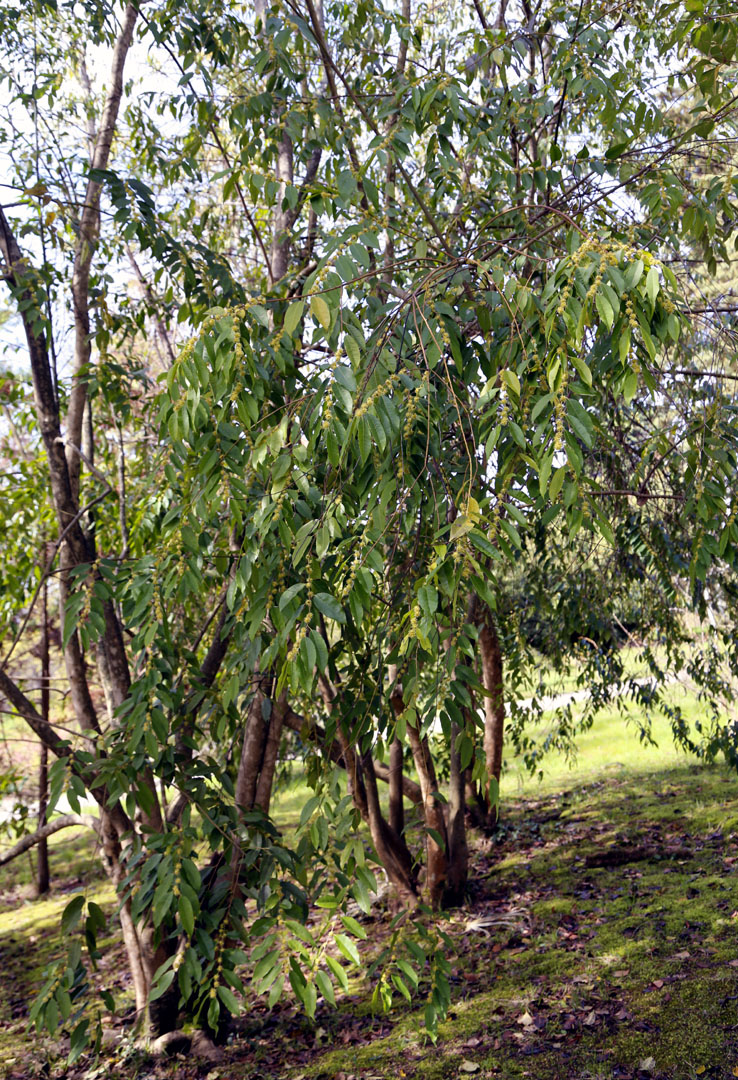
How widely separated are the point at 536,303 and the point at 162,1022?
343 cm

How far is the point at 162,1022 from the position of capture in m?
3.66

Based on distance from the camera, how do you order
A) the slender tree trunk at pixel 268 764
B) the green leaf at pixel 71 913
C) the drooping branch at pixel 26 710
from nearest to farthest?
the green leaf at pixel 71 913
the drooping branch at pixel 26 710
the slender tree trunk at pixel 268 764

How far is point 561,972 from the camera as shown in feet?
12.5

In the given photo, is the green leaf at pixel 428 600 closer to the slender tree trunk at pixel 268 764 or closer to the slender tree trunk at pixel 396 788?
the slender tree trunk at pixel 268 764

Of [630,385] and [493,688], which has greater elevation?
[630,385]

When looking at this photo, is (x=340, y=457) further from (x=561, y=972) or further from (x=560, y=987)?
(x=561, y=972)

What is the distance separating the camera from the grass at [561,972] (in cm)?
312

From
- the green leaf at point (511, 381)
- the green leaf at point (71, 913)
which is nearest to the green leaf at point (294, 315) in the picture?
the green leaf at point (511, 381)

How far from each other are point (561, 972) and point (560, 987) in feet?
0.48

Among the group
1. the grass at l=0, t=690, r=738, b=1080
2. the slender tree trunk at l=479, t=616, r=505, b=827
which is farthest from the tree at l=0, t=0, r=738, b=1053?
the slender tree trunk at l=479, t=616, r=505, b=827

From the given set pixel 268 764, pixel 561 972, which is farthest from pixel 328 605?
pixel 561 972

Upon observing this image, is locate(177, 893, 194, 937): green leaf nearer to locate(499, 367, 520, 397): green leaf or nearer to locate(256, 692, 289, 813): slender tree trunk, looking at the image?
locate(499, 367, 520, 397): green leaf

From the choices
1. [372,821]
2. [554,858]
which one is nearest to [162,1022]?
[372,821]

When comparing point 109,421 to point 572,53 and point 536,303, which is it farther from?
point 536,303
